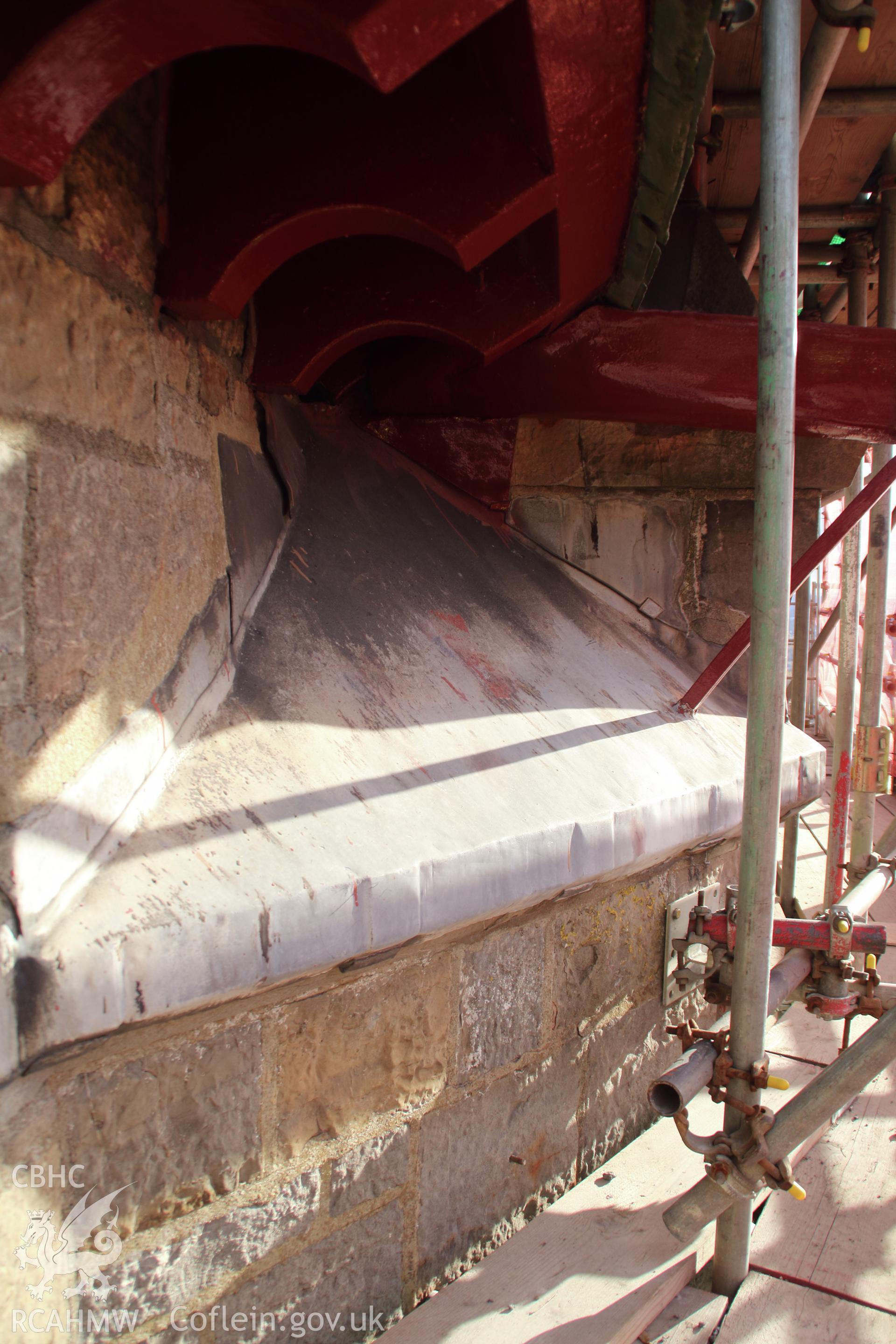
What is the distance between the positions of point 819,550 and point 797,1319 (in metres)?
1.58

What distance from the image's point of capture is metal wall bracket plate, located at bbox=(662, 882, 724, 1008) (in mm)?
2025

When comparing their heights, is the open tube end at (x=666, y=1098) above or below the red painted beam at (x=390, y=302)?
below

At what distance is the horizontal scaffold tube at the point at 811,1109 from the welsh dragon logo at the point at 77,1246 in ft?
3.15

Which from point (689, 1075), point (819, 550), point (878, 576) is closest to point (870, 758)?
point (878, 576)

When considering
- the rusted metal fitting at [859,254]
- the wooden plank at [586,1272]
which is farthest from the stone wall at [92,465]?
the rusted metal fitting at [859,254]

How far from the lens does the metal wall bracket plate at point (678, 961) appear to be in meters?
2.03

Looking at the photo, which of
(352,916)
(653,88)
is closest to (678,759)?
(352,916)

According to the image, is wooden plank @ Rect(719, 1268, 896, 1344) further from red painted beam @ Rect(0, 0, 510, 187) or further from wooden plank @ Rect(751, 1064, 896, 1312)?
red painted beam @ Rect(0, 0, 510, 187)

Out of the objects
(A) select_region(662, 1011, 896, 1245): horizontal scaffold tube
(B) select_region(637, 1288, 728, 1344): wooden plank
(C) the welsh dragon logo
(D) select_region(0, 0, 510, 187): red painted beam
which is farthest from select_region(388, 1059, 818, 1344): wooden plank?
(D) select_region(0, 0, 510, 187): red painted beam

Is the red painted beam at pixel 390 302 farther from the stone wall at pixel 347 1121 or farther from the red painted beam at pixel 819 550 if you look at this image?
the stone wall at pixel 347 1121

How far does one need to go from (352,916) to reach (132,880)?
0.28m

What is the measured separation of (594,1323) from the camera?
1475 mm

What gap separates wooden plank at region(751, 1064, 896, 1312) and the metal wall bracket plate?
0.48 meters

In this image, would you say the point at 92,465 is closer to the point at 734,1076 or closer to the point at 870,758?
the point at 734,1076
